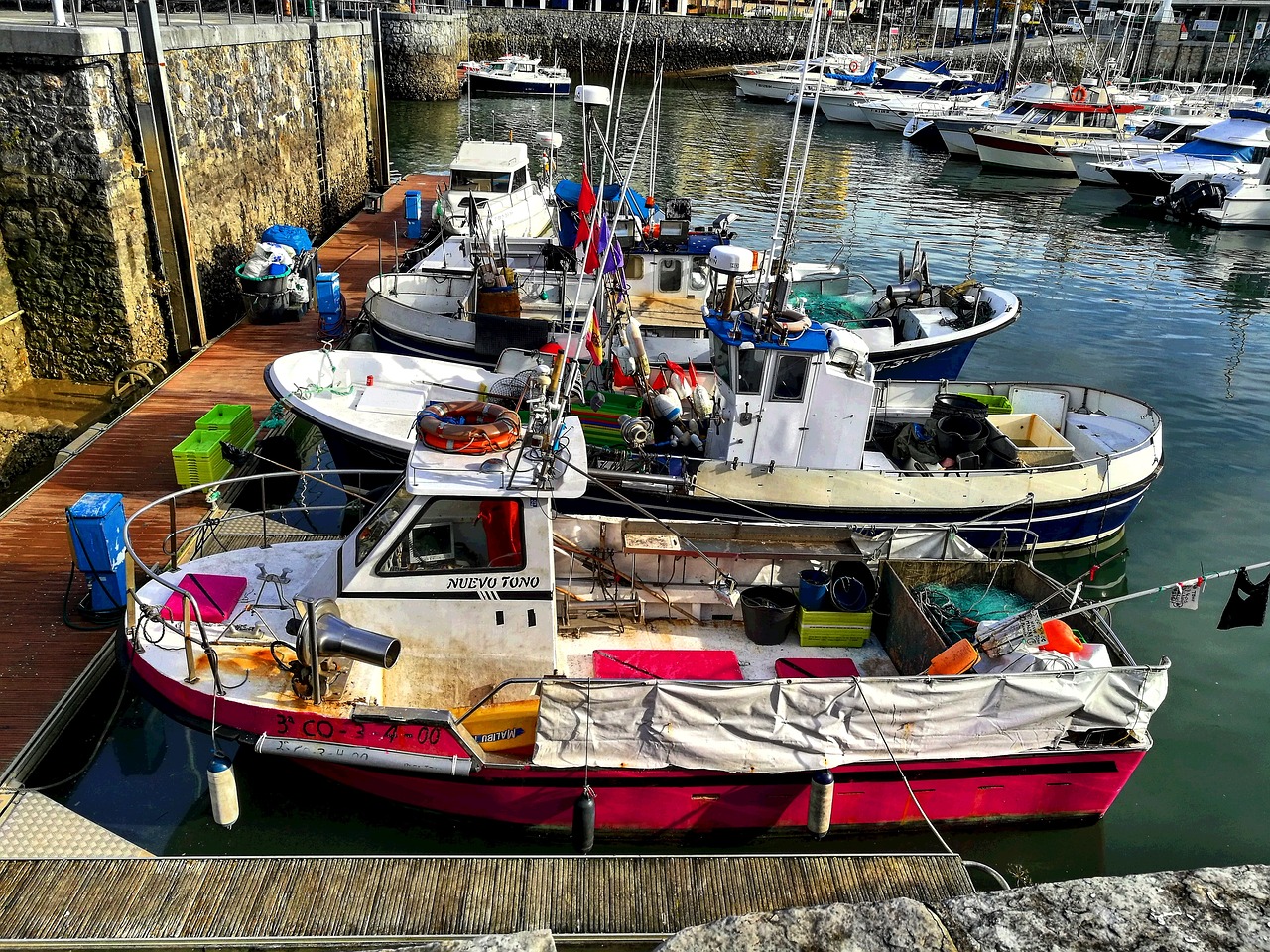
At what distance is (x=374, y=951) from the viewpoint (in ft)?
20.1

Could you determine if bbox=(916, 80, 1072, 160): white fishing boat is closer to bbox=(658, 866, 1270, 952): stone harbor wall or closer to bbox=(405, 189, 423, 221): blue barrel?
bbox=(405, 189, 423, 221): blue barrel

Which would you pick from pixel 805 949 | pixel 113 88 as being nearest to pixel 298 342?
pixel 113 88

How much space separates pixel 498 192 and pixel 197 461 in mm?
13786

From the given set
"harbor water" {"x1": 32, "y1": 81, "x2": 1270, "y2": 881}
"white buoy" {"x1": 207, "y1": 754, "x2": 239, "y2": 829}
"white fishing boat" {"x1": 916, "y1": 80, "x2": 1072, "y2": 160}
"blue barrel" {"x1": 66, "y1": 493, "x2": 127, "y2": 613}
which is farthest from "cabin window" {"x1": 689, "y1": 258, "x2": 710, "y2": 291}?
"white fishing boat" {"x1": 916, "y1": 80, "x2": 1072, "y2": 160}

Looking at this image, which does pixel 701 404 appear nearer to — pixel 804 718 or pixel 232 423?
pixel 804 718

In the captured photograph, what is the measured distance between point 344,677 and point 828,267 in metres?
16.6

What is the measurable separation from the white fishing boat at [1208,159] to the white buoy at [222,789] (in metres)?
41.9

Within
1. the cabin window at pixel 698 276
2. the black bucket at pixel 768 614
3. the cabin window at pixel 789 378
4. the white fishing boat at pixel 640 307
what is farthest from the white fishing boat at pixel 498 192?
the black bucket at pixel 768 614

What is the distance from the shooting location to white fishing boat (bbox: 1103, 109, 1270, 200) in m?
38.4

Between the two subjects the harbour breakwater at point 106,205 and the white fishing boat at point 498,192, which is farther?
the white fishing boat at point 498,192

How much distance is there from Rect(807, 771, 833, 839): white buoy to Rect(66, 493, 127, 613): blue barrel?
268 inches

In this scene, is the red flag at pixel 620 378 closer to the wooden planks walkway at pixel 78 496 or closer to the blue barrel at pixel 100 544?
the wooden planks walkway at pixel 78 496

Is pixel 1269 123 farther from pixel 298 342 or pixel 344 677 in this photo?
pixel 344 677

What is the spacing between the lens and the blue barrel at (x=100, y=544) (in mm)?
9094
